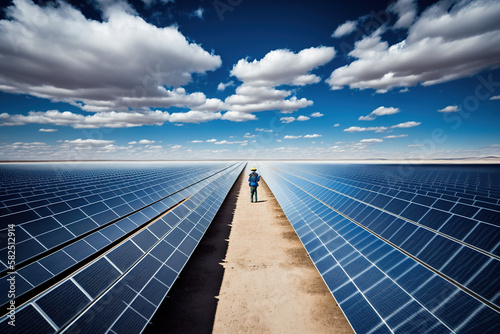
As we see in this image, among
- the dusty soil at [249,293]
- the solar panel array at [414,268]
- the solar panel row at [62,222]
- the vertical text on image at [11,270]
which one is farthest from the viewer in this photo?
the solar panel row at [62,222]

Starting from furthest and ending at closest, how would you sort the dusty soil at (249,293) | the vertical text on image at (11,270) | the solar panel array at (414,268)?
1. the dusty soil at (249,293)
2. the vertical text on image at (11,270)
3. the solar panel array at (414,268)

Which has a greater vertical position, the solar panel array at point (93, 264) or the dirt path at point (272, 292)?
the solar panel array at point (93, 264)

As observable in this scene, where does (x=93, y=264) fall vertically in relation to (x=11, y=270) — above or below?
above

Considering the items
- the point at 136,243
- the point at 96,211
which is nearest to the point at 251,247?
the point at 136,243

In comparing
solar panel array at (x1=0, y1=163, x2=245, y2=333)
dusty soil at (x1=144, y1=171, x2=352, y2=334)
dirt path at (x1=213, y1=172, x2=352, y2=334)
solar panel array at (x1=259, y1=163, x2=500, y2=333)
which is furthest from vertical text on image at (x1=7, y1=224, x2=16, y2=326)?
solar panel array at (x1=259, y1=163, x2=500, y2=333)

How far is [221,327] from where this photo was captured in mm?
6973

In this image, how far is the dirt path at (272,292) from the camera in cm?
705

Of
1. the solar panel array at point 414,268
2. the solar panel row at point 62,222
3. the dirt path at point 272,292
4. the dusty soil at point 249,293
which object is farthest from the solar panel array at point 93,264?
the solar panel array at point 414,268

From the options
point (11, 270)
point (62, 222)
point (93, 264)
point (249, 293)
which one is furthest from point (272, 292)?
point (62, 222)

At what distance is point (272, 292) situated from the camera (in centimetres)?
867

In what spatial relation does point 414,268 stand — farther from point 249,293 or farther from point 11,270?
point 11,270

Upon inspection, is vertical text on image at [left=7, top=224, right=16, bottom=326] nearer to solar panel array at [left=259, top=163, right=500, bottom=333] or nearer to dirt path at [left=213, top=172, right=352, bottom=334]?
dirt path at [left=213, top=172, right=352, bottom=334]

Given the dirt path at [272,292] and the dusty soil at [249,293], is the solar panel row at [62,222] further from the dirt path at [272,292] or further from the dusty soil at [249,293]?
the dirt path at [272,292]

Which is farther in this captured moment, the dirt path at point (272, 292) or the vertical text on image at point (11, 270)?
the dirt path at point (272, 292)
